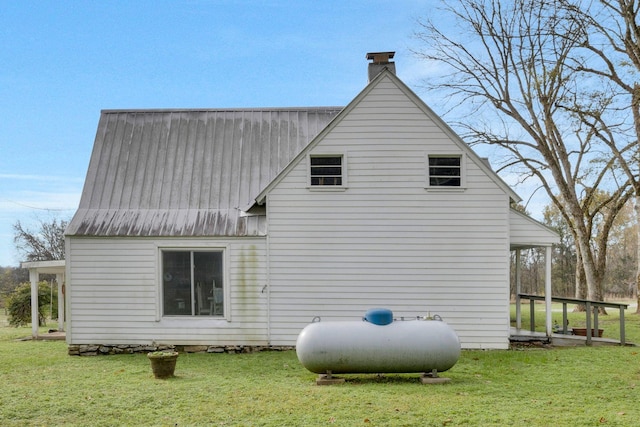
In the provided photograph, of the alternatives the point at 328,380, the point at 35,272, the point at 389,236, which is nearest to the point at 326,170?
the point at 389,236

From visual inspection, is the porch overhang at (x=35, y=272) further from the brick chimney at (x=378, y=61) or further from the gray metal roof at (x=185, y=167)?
the brick chimney at (x=378, y=61)

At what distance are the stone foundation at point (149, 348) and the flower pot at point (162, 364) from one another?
326cm

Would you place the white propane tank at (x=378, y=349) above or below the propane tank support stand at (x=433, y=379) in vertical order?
above

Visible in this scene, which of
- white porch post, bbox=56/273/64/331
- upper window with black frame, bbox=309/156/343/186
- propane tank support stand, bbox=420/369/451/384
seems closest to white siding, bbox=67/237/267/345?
upper window with black frame, bbox=309/156/343/186

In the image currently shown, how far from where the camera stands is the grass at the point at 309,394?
825 cm

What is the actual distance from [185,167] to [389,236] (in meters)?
5.77

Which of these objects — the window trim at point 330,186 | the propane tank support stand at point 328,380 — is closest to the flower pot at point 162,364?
the propane tank support stand at point 328,380

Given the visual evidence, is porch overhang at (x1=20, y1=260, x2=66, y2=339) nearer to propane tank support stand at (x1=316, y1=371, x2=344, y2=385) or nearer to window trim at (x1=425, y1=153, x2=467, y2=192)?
propane tank support stand at (x1=316, y1=371, x2=344, y2=385)

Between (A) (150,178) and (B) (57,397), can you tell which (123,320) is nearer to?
(A) (150,178)

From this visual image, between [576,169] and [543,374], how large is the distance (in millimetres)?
18918

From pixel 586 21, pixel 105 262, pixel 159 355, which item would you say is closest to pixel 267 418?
pixel 159 355

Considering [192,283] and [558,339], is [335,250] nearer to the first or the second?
[192,283]

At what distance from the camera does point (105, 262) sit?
15.0 m

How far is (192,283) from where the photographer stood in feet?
48.9
